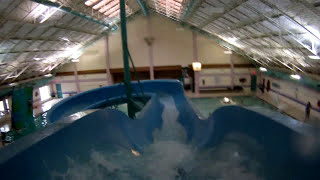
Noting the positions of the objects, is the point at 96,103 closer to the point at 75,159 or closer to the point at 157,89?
the point at 157,89

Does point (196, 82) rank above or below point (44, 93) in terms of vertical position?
above

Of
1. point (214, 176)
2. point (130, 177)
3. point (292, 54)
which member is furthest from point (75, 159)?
point (292, 54)

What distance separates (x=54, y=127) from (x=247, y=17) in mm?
6988

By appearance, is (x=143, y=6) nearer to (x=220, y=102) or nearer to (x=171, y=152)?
(x=220, y=102)

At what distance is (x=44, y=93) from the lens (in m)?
16.0

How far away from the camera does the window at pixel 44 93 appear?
614 inches

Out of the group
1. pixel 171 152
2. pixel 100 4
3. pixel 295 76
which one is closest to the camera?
pixel 171 152

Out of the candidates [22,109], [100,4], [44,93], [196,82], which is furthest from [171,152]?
[44,93]

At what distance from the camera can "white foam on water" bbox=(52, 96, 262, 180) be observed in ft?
6.91

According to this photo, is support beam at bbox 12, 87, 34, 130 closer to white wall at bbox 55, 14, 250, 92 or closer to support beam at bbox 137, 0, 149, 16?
support beam at bbox 137, 0, 149, 16

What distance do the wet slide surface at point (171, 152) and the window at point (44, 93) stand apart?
549 inches

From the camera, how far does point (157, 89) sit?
832 cm

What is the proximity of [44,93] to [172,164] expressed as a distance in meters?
15.7

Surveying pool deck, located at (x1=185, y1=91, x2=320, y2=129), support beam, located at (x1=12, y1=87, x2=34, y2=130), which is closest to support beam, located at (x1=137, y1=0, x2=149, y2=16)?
pool deck, located at (x1=185, y1=91, x2=320, y2=129)
